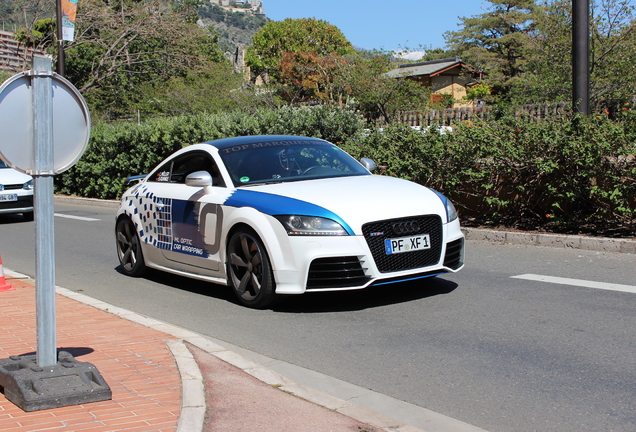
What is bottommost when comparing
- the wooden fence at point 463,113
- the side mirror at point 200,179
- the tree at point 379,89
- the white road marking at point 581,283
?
the white road marking at point 581,283

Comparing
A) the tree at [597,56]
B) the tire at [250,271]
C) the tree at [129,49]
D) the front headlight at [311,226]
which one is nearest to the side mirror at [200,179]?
the tire at [250,271]

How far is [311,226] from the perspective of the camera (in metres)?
6.45

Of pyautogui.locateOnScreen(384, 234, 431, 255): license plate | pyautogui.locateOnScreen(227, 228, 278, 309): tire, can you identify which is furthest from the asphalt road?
pyautogui.locateOnScreen(384, 234, 431, 255): license plate

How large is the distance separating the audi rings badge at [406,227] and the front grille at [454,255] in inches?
17.7

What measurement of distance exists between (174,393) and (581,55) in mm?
8984

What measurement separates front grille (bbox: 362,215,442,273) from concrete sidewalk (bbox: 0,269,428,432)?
167cm

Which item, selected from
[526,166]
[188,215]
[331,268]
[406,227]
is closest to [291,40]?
[526,166]

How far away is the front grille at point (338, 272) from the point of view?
21.0ft

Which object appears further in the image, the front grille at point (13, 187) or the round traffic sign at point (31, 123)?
the front grille at point (13, 187)

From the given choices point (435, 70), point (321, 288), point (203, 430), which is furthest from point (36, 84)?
point (435, 70)

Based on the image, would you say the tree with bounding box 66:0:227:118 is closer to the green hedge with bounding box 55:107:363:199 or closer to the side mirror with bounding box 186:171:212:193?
the green hedge with bounding box 55:107:363:199

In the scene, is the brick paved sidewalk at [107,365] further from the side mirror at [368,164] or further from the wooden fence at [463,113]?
the wooden fence at [463,113]

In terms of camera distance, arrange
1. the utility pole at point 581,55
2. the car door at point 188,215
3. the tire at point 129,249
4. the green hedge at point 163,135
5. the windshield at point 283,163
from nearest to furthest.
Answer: the car door at point 188,215 < the windshield at point 283,163 < the tire at point 129,249 < the utility pole at point 581,55 < the green hedge at point 163,135

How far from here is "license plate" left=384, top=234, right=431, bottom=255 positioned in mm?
6487
